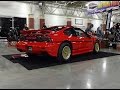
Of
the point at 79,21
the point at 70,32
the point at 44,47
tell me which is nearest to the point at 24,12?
the point at 79,21

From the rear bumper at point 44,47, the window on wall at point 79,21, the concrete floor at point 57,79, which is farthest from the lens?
the window on wall at point 79,21

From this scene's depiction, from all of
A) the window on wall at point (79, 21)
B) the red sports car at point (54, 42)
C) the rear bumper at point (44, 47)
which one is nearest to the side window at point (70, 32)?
the red sports car at point (54, 42)

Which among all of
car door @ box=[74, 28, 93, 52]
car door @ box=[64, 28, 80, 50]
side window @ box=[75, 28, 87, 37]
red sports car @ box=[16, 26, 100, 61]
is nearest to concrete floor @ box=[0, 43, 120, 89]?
red sports car @ box=[16, 26, 100, 61]

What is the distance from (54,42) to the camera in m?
5.52

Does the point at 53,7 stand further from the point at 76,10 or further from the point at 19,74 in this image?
the point at 19,74

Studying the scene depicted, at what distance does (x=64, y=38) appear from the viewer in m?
5.86

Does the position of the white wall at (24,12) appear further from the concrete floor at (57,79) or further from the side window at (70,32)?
the concrete floor at (57,79)

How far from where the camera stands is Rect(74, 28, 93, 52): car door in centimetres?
667

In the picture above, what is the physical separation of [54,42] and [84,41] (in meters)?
1.74

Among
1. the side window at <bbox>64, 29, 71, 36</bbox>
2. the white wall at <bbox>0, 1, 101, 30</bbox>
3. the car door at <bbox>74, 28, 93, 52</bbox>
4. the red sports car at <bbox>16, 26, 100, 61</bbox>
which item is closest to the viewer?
the red sports car at <bbox>16, 26, 100, 61</bbox>

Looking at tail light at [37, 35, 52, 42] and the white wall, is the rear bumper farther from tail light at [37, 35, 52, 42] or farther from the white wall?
the white wall

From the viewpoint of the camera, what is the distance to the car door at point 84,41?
21.9 feet

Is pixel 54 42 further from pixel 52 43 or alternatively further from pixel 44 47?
pixel 44 47

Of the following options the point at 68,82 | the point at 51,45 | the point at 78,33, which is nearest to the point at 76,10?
the point at 78,33
